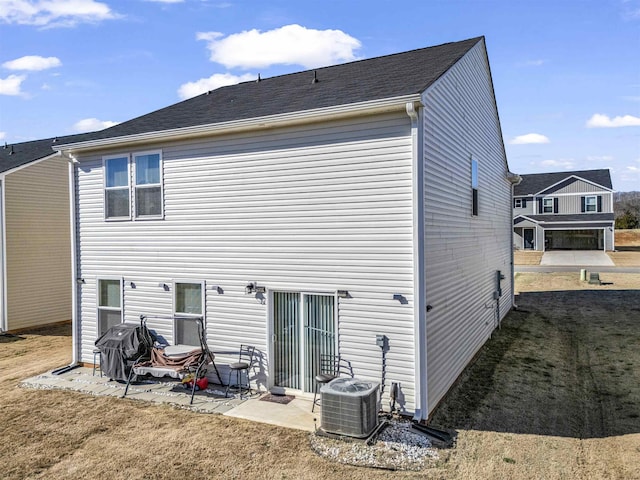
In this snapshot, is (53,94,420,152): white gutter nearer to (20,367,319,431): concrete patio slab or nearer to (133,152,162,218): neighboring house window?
(133,152,162,218): neighboring house window

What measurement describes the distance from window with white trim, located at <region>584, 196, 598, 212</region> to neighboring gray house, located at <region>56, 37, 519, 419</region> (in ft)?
118

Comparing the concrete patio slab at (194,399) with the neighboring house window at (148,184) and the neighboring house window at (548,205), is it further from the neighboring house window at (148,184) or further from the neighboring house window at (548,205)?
the neighboring house window at (548,205)

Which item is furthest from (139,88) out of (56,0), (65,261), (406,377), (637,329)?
(637,329)

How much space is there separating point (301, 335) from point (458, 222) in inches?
154

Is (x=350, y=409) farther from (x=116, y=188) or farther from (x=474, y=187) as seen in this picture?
(x=116, y=188)

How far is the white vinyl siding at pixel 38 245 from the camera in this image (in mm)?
14109

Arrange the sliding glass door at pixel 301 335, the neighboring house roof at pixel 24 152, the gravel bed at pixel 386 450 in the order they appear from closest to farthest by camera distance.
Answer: the gravel bed at pixel 386 450 → the sliding glass door at pixel 301 335 → the neighboring house roof at pixel 24 152

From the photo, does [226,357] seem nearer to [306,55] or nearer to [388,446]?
[388,446]

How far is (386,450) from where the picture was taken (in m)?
5.73

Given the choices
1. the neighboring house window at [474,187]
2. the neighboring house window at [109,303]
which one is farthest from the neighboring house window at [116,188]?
the neighboring house window at [474,187]

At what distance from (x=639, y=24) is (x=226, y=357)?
12.7 m

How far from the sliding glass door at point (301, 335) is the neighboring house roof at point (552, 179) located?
41.0 m

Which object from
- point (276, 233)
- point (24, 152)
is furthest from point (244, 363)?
point (24, 152)

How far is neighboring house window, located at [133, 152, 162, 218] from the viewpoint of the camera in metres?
8.90
